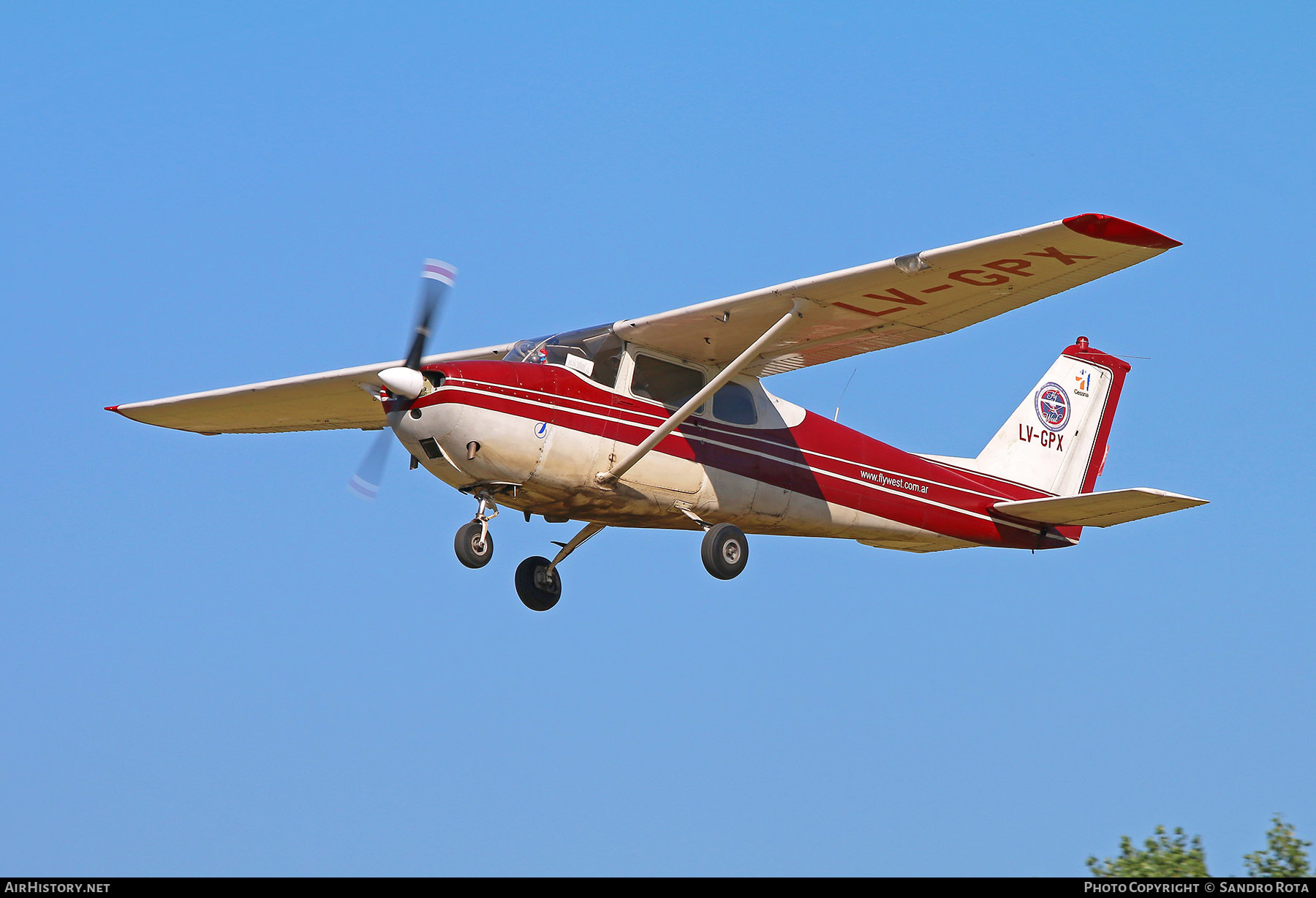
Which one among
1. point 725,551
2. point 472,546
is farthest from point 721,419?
point 472,546

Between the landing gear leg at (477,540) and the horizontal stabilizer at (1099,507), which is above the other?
the horizontal stabilizer at (1099,507)

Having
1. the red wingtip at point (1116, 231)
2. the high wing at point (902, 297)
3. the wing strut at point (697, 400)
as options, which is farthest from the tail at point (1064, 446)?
the red wingtip at point (1116, 231)

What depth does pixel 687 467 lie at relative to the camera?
14.9 metres

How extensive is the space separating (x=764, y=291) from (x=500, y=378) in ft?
8.38

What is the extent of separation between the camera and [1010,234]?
12.8m

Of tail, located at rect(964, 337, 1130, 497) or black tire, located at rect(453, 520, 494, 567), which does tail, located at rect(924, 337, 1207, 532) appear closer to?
tail, located at rect(964, 337, 1130, 497)

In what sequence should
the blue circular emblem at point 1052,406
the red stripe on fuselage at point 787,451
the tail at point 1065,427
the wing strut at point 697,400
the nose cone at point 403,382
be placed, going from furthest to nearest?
the blue circular emblem at point 1052,406
the tail at point 1065,427
the wing strut at point 697,400
the red stripe on fuselage at point 787,451
the nose cone at point 403,382

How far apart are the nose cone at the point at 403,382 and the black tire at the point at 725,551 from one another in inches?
127

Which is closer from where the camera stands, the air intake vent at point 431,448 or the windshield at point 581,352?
the air intake vent at point 431,448

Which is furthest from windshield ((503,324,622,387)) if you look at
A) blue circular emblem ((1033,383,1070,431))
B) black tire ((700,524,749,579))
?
blue circular emblem ((1033,383,1070,431))

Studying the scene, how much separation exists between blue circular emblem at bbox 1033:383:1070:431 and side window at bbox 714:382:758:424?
15.8 ft

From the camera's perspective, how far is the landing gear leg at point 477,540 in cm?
1388

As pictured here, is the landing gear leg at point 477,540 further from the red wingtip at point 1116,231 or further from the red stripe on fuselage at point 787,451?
the red wingtip at point 1116,231
